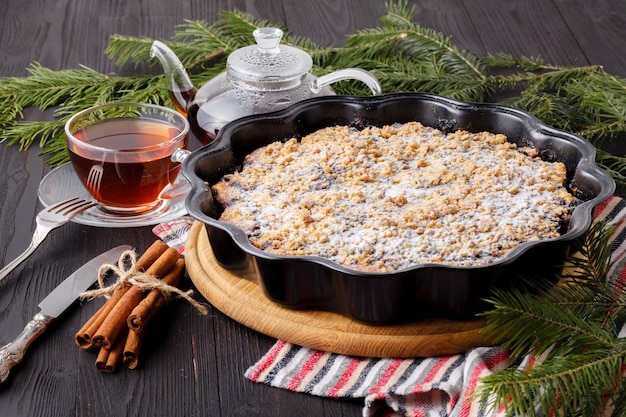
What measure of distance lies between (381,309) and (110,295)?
21.2 inches

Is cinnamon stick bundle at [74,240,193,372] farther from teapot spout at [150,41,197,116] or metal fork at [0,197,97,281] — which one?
teapot spout at [150,41,197,116]

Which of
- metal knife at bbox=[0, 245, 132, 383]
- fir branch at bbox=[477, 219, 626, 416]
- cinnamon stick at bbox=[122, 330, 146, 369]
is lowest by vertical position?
metal knife at bbox=[0, 245, 132, 383]

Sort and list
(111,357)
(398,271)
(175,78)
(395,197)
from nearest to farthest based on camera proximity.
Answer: (398,271)
(111,357)
(395,197)
(175,78)

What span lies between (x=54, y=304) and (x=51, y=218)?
29 cm

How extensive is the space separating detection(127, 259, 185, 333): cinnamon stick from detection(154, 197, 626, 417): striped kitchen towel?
22 centimetres

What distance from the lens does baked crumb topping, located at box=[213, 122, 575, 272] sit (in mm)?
1513

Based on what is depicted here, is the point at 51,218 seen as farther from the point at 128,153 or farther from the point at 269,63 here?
the point at 269,63

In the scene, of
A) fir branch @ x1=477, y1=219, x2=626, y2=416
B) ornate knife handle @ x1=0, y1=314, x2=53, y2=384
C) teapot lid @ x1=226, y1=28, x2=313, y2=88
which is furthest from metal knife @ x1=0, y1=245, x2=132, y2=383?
fir branch @ x1=477, y1=219, x2=626, y2=416

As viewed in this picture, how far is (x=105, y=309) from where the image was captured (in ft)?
5.03

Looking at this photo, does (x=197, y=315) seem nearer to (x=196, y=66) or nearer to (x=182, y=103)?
(x=182, y=103)

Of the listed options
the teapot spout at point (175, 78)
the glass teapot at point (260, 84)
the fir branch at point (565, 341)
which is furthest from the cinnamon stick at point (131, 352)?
the teapot spout at point (175, 78)

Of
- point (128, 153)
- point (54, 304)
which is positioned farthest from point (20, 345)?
point (128, 153)

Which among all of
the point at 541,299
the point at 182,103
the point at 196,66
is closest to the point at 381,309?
the point at 541,299

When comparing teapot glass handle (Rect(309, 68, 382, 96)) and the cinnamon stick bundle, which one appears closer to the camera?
the cinnamon stick bundle
